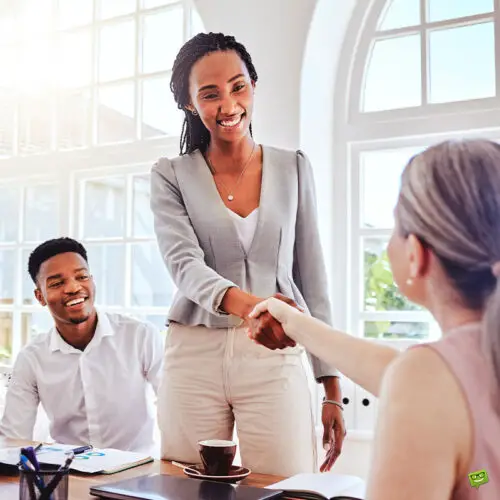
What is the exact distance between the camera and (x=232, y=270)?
76.3 inches

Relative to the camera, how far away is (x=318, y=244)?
2037mm

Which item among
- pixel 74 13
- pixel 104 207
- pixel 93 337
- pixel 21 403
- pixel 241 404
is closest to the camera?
pixel 241 404

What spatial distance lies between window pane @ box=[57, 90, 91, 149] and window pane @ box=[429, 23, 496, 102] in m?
1.88

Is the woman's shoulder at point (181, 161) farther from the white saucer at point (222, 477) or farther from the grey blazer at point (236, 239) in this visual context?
the white saucer at point (222, 477)

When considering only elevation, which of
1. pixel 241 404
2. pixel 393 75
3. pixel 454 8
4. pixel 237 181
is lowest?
pixel 241 404

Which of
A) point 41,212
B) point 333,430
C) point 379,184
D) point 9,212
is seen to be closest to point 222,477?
point 333,430

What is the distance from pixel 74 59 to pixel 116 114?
0.42 meters

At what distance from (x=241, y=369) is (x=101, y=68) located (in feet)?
8.66

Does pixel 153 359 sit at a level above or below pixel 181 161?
below

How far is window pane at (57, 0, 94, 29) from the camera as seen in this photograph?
13.4 feet

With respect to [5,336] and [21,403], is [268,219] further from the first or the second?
[5,336]

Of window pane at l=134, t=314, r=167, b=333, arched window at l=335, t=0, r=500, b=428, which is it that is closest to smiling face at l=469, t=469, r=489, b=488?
arched window at l=335, t=0, r=500, b=428

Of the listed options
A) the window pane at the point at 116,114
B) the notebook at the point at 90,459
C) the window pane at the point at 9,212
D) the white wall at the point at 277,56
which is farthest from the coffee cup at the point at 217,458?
the window pane at the point at 9,212

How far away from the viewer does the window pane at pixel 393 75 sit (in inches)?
124
